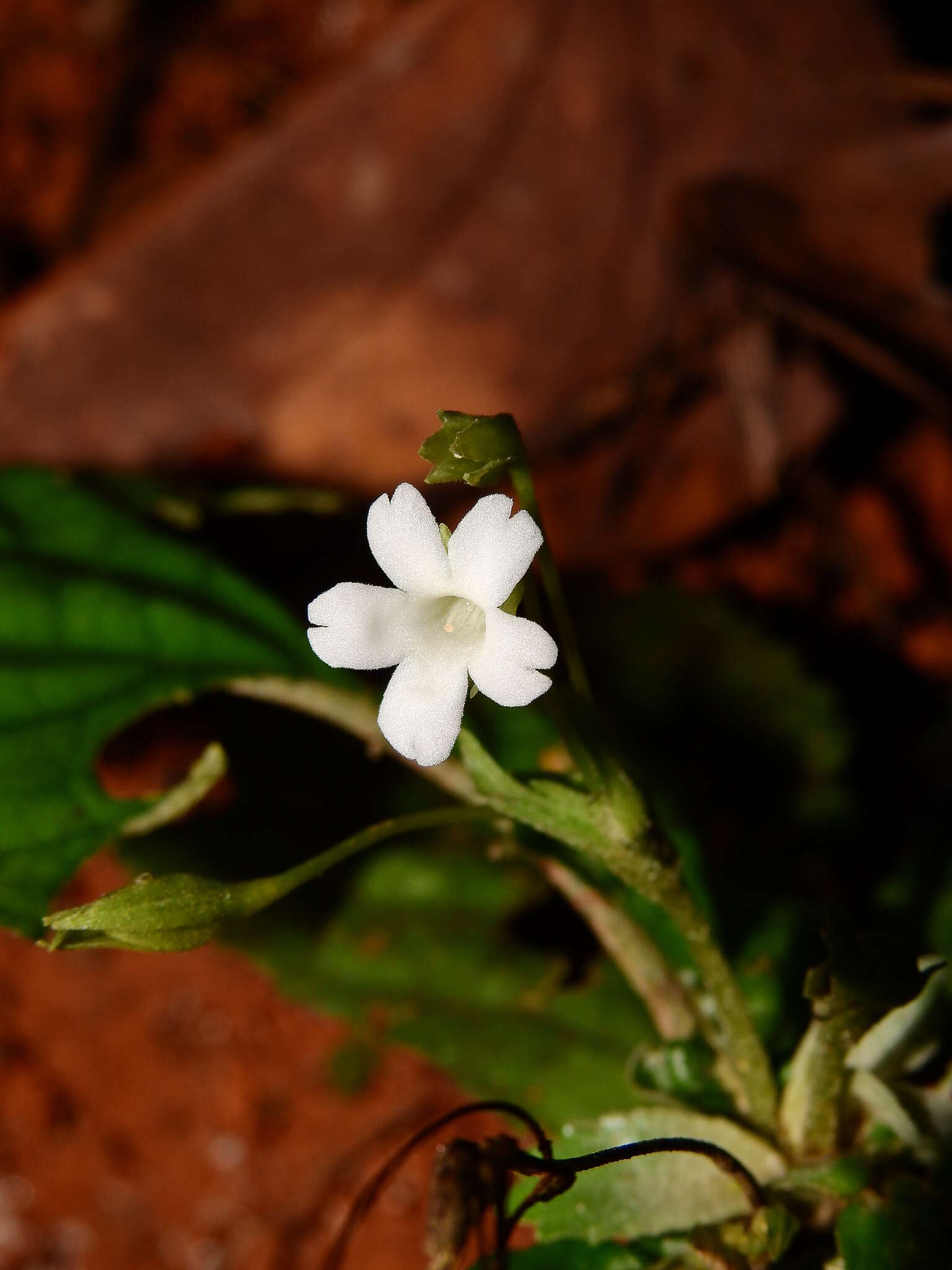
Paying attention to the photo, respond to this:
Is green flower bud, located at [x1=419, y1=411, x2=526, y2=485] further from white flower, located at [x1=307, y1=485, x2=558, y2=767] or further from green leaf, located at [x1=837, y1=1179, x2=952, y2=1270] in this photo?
green leaf, located at [x1=837, y1=1179, x2=952, y2=1270]

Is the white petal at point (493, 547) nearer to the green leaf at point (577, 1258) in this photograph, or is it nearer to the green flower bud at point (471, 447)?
the green flower bud at point (471, 447)

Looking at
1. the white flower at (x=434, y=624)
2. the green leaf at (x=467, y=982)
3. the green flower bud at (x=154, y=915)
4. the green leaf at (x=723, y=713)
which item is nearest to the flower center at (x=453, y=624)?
the white flower at (x=434, y=624)

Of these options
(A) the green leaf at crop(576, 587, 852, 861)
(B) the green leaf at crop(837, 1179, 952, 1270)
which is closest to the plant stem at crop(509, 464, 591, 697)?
(B) the green leaf at crop(837, 1179, 952, 1270)

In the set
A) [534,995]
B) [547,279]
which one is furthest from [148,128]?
[534,995]

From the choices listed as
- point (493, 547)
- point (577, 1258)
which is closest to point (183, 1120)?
point (577, 1258)

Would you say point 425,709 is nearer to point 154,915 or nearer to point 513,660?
point 513,660

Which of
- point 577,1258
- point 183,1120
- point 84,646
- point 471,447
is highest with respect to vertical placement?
point 471,447

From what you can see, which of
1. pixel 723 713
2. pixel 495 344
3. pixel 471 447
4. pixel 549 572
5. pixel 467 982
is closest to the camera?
pixel 471 447
